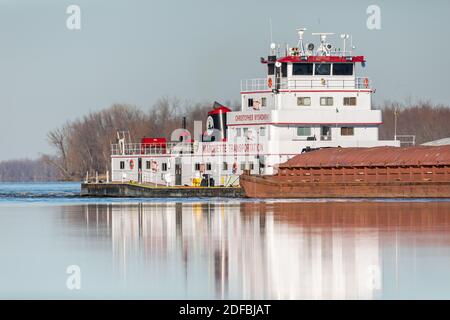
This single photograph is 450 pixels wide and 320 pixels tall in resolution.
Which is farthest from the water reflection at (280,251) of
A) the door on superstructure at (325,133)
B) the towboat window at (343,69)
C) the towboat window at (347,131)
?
the towboat window at (343,69)

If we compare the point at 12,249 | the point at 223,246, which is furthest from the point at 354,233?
the point at 12,249

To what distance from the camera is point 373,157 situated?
63594 millimetres

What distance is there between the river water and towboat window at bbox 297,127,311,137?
66.6 feet

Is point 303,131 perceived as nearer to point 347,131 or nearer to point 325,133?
point 325,133

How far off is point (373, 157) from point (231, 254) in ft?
112

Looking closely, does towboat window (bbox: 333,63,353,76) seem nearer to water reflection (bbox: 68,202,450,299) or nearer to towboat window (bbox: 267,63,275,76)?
towboat window (bbox: 267,63,275,76)

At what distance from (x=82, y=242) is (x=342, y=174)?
1235 inches

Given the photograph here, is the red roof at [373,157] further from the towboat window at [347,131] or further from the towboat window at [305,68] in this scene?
the towboat window at [305,68]

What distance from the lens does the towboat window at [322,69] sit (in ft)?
234

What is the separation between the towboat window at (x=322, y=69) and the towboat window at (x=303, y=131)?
3362mm

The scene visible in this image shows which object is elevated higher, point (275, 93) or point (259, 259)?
point (275, 93)

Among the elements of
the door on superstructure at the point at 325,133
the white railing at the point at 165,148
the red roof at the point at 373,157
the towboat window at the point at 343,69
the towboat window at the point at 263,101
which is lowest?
the red roof at the point at 373,157
